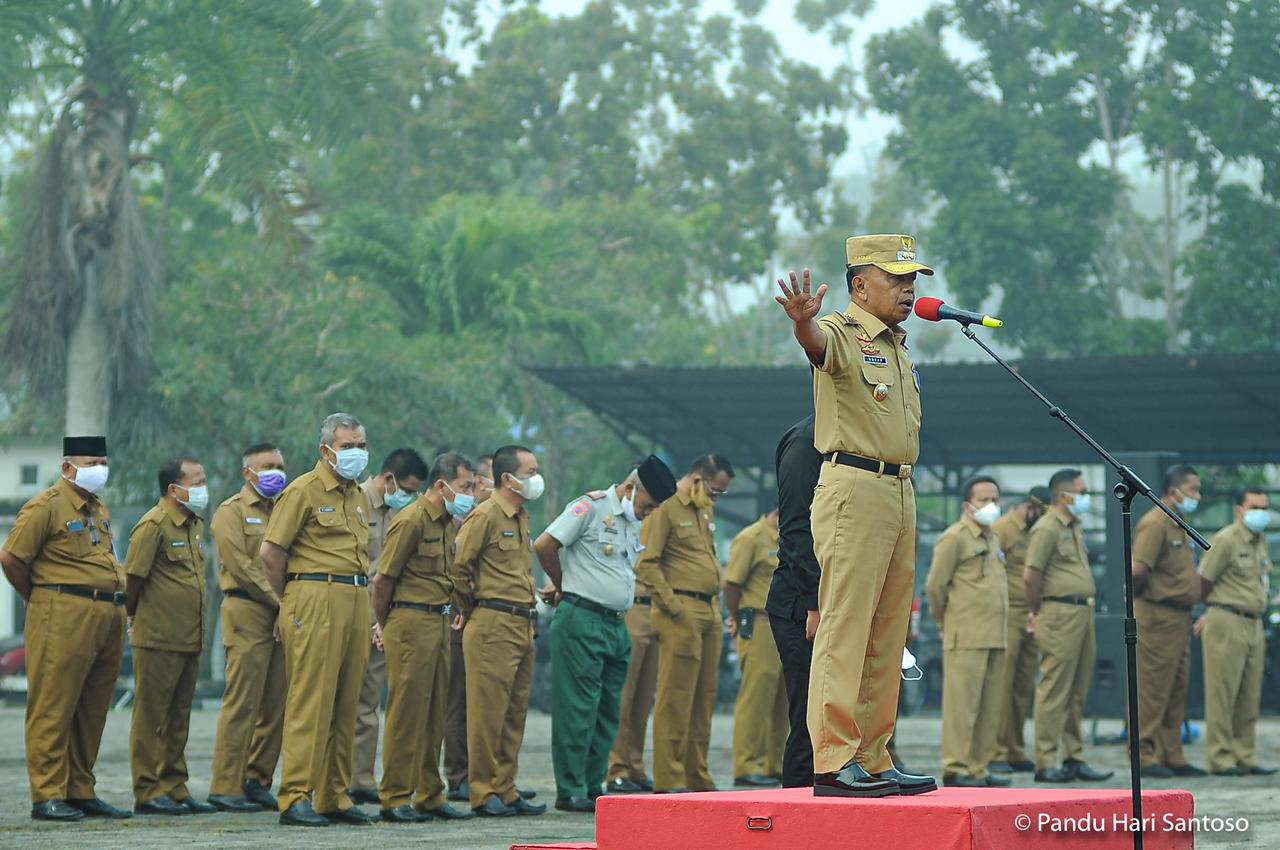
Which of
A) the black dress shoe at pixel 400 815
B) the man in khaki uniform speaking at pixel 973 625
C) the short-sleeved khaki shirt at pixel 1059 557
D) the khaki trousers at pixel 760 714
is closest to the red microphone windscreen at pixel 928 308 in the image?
the black dress shoe at pixel 400 815

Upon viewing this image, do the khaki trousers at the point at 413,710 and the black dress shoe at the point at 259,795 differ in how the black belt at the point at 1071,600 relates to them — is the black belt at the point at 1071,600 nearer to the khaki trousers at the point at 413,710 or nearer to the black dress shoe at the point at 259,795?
the khaki trousers at the point at 413,710

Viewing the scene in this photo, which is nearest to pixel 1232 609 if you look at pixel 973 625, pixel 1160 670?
pixel 1160 670

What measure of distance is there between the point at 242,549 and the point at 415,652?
1248mm

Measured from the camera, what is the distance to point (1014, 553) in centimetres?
1448

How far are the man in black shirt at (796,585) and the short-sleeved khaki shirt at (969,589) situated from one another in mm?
4504

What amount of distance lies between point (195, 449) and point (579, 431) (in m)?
10.0

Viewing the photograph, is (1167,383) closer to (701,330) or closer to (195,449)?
(195,449)

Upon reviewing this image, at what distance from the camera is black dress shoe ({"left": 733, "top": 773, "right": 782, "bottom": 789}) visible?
1261 centimetres

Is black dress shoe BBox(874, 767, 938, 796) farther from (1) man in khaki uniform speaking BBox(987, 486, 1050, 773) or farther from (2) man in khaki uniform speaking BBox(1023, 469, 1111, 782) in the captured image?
(1) man in khaki uniform speaking BBox(987, 486, 1050, 773)

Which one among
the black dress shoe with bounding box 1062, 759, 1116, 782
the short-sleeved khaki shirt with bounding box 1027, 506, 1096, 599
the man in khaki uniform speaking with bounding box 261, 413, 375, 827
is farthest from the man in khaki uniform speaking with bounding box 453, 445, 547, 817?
the short-sleeved khaki shirt with bounding box 1027, 506, 1096, 599

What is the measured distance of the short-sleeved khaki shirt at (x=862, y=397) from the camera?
271 inches

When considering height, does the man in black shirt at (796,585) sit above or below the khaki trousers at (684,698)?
above

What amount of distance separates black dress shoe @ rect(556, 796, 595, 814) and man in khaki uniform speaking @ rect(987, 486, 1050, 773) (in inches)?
171

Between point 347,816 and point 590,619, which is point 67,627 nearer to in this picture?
point 347,816
